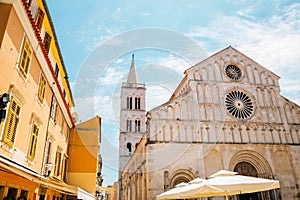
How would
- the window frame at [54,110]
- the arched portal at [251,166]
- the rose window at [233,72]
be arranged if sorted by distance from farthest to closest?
the rose window at [233,72] < the arched portal at [251,166] < the window frame at [54,110]

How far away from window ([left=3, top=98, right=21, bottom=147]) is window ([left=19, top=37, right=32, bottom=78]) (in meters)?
1.17

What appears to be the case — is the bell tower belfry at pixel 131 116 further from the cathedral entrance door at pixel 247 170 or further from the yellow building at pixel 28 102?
the yellow building at pixel 28 102

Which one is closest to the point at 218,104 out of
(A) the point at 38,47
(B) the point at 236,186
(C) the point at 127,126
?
(B) the point at 236,186

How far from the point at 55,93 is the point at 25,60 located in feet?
15.4

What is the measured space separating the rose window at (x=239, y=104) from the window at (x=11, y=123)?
63.6ft

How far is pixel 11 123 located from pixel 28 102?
155 centimetres

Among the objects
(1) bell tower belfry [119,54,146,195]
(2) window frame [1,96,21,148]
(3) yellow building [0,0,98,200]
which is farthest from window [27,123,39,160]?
(1) bell tower belfry [119,54,146,195]

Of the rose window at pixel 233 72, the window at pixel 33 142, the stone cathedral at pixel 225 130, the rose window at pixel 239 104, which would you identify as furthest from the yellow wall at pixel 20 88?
the rose window at pixel 233 72

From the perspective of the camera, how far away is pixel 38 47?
9.10 metres

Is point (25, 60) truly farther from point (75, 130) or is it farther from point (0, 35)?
point (75, 130)

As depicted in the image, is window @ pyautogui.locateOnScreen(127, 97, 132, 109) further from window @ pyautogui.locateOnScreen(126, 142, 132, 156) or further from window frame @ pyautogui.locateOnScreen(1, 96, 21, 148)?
window frame @ pyautogui.locateOnScreen(1, 96, 21, 148)

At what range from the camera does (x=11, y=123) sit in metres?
7.36

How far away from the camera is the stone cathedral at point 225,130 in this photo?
64.7 ft

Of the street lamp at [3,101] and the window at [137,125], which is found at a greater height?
the window at [137,125]
